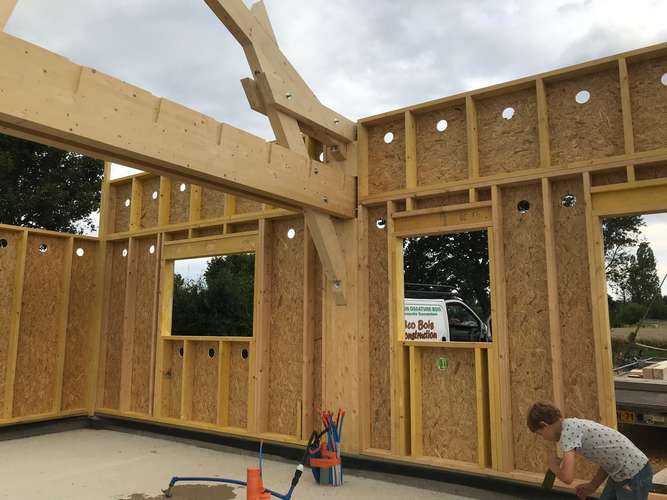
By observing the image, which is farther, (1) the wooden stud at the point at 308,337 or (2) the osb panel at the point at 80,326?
(2) the osb panel at the point at 80,326

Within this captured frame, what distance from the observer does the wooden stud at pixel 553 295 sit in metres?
4.93

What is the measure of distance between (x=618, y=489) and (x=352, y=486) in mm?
2794

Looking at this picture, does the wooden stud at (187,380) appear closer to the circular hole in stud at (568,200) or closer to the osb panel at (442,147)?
the osb panel at (442,147)

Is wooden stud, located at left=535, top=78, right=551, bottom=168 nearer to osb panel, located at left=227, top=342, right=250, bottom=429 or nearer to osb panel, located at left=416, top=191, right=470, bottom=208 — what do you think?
osb panel, located at left=416, top=191, right=470, bottom=208

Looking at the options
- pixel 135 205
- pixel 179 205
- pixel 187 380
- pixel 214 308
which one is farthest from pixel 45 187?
pixel 187 380

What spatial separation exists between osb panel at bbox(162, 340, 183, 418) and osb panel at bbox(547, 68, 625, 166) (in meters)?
5.68

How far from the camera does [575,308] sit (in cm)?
502

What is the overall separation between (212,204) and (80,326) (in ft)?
9.92

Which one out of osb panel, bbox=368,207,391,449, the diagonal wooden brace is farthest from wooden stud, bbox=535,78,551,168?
the diagonal wooden brace

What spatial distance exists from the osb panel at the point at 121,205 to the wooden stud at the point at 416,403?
5414 millimetres

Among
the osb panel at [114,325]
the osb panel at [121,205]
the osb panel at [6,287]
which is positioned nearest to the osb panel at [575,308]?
the osb panel at [114,325]

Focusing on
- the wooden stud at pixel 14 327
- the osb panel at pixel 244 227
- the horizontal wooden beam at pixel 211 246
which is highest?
the osb panel at pixel 244 227

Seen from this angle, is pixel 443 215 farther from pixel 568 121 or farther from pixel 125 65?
pixel 125 65

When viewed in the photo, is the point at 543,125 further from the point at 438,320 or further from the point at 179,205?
the point at 179,205
